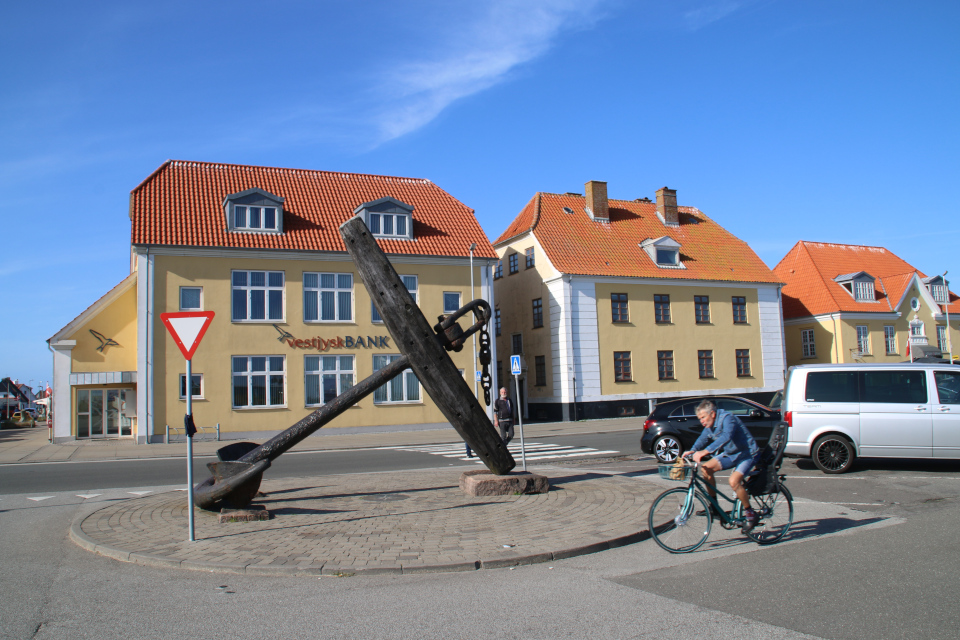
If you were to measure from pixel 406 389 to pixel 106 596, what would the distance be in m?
23.7

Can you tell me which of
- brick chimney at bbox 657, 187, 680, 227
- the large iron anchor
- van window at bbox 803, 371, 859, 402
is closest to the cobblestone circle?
the large iron anchor

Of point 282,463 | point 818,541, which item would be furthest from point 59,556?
point 282,463

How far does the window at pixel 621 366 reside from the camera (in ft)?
109

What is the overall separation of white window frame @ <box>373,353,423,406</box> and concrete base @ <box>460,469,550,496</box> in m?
18.9

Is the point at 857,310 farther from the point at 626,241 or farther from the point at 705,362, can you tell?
the point at 626,241

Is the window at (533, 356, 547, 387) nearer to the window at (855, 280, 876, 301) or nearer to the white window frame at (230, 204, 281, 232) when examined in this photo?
the white window frame at (230, 204, 281, 232)

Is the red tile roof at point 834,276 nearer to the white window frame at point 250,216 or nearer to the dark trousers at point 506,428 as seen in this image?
the white window frame at point 250,216

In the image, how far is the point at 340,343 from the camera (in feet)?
92.9

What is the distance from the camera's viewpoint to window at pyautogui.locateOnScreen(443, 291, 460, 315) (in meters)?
30.3

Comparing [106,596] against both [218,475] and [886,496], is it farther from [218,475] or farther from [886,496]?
[886,496]

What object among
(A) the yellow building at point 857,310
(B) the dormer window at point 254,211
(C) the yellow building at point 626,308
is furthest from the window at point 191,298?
(A) the yellow building at point 857,310

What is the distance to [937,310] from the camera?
44.2 m

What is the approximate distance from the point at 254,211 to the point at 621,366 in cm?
1776

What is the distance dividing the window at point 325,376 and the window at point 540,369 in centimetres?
987
